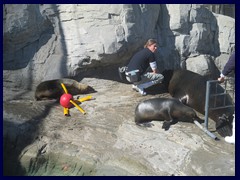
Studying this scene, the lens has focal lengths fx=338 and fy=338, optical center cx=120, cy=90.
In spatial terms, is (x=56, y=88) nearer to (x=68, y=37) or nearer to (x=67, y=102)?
(x=67, y=102)

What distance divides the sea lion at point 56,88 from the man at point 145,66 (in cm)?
107

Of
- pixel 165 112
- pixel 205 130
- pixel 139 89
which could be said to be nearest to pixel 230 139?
pixel 205 130

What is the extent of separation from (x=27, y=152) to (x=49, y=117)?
3.38ft

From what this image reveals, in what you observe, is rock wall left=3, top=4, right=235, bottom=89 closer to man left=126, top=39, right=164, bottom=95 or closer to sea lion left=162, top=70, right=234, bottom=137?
man left=126, top=39, right=164, bottom=95

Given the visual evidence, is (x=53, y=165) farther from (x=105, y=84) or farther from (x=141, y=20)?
(x=141, y=20)

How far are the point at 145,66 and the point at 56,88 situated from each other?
6.47ft

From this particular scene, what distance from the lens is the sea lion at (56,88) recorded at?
7.07 m

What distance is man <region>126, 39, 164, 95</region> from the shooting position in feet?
23.6

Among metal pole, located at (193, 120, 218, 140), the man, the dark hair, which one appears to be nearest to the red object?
the man

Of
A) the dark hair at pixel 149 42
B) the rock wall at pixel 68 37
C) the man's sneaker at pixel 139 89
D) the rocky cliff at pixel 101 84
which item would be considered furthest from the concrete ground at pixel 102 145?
the dark hair at pixel 149 42

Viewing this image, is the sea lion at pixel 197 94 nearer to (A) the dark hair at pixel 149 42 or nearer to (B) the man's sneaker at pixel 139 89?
(B) the man's sneaker at pixel 139 89

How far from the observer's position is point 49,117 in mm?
6184

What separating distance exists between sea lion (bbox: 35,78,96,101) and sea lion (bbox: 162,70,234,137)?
6.20 ft

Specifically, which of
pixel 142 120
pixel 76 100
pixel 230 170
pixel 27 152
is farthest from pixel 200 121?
pixel 27 152
